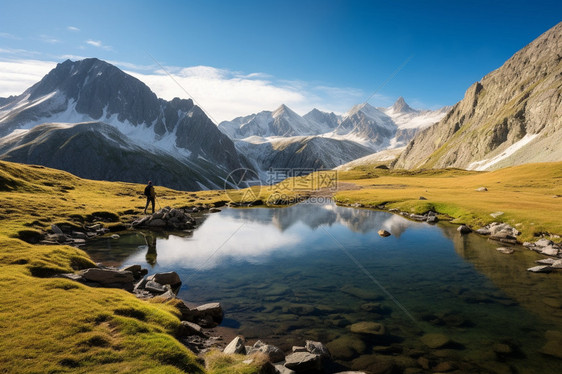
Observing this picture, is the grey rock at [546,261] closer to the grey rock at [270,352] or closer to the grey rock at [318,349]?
the grey rock at [318,349]

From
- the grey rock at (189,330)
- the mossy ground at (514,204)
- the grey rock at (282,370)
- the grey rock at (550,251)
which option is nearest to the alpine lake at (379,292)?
the grey rock at (550,251)

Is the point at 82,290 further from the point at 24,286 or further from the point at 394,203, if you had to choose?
the point at 394,203

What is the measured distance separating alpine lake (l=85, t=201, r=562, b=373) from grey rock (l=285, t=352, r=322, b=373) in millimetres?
2096

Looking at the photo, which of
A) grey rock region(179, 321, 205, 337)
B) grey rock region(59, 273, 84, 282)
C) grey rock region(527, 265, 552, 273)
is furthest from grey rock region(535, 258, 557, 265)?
grey rock region(59, 273, 84, 282)

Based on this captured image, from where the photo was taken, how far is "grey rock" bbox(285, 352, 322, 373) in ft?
48.8

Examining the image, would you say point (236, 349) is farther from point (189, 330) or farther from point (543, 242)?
point (543, 242)

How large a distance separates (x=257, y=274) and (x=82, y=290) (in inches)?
646

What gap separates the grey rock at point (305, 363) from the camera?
14.9m

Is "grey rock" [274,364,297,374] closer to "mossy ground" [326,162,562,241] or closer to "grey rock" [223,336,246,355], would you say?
"grey rock" [223,336,246,355]

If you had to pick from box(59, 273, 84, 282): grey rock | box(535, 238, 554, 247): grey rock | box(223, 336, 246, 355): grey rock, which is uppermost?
box(59, 273, 84, 282): grey rock

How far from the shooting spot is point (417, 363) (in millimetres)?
16047

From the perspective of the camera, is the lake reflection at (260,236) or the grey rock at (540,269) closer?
the grey rock at (540,269)

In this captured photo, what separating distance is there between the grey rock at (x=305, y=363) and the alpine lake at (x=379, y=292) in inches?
82.5

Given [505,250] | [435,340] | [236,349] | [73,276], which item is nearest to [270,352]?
[236,349]
